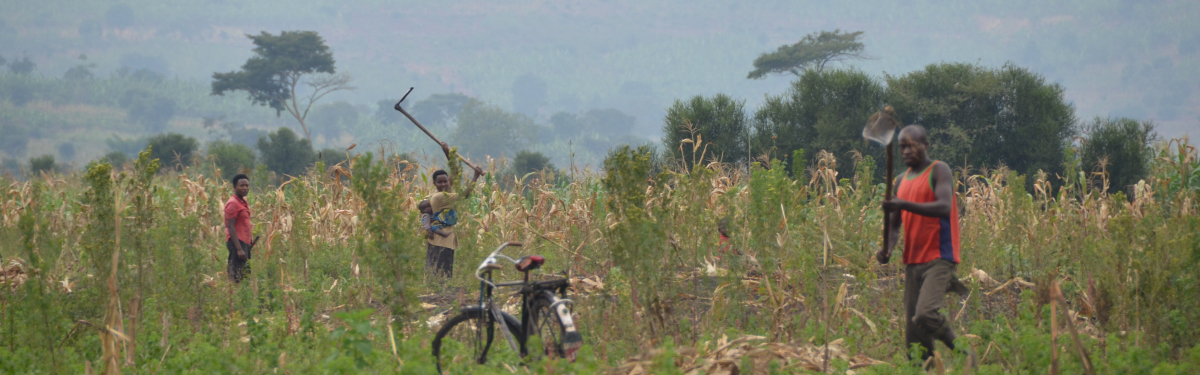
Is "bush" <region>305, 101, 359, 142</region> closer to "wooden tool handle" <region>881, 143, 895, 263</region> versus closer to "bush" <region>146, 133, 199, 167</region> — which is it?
"bush" <region>146, 133, 199, 167</region>

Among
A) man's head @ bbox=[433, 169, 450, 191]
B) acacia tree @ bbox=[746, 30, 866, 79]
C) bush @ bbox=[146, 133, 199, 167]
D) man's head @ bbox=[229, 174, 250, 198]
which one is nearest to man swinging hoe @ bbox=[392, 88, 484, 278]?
man's head @ bbox=[433, 169, 450, 191]

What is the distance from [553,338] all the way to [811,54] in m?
53.8

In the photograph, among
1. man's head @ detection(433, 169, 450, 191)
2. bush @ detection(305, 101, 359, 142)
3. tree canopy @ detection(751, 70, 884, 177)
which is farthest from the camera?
bush @ detection(305, 101, 359, 142)

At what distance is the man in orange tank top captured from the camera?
155 inches

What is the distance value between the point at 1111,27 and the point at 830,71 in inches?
7524

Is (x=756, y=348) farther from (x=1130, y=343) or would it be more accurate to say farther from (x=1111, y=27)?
(x=1111, y=27)

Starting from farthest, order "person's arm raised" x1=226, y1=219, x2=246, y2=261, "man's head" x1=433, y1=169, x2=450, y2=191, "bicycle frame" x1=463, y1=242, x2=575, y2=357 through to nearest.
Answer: "man's head" x1=433, y1=169, x2=450, y2=191
"person's arm raised" x1=226, y1=219, x2=246, y2=261
"bicycle frame" x1=463, y1=242, x2=575, y2=357

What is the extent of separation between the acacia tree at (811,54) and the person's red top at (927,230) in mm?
51397

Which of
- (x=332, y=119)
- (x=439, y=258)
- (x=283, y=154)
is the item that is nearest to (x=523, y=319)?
(x=439, y=258)

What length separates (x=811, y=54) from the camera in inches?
2141

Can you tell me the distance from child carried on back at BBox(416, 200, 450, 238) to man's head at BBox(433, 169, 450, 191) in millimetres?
403

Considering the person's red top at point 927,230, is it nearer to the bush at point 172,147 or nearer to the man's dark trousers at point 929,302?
the man's dark trousers at point 929,302

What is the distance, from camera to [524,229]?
29.8 feet

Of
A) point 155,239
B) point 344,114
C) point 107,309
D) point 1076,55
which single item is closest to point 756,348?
point 107,309
